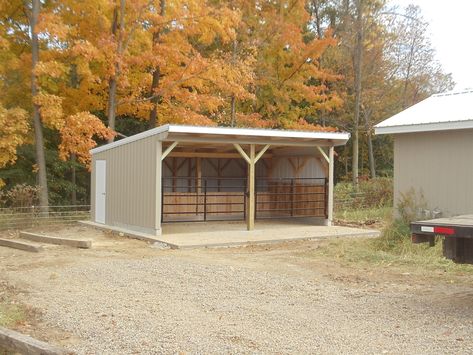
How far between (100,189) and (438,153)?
9856 millimetres

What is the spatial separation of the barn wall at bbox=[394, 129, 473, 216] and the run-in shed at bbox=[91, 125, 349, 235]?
3.57 m

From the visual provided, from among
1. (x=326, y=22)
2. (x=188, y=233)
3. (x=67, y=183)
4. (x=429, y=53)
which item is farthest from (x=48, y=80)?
(x=429, y=53)

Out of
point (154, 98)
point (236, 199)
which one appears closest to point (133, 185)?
point (236, 199)

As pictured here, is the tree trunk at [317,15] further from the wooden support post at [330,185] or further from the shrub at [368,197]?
the wooden support post at [330,185]

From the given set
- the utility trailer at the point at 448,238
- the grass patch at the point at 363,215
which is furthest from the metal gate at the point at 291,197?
the utility trailer at the point at 448,238

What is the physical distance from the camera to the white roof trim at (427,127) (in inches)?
458

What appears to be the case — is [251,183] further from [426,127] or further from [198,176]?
[426,127]

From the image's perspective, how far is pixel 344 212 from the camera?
21.2 meters

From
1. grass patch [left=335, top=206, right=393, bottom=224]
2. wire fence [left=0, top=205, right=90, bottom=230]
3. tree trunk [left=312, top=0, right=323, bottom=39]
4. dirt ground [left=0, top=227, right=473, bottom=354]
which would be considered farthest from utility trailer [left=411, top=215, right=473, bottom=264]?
tree trunk [left=312, top=0, right=323, bottom=39]

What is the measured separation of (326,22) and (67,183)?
15.5 m

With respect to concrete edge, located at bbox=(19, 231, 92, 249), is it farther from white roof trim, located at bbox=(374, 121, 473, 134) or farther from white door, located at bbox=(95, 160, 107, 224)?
white roof trim, located at bbox=(374, 121, 473, 134)

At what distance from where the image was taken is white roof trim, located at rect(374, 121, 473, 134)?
11.6 meters

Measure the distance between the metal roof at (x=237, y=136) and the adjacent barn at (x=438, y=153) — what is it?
119 inches

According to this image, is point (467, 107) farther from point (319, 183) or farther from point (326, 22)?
point (326, 22)
